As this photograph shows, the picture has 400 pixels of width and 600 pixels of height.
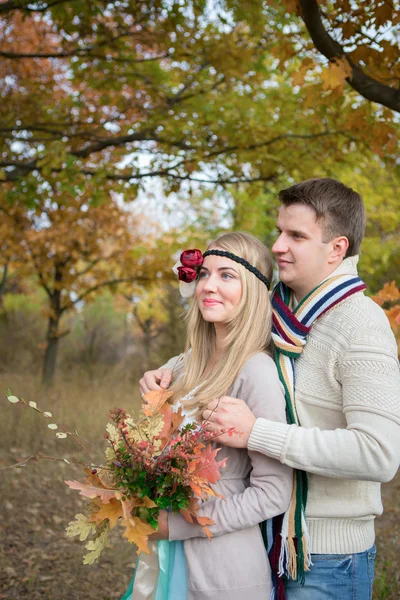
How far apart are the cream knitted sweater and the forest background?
1.35 meters

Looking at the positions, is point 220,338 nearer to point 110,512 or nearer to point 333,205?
point 333,205

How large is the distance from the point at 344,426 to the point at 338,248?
2.02 ft

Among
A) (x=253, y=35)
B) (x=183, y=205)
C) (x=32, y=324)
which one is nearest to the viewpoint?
(x=253, y=35)

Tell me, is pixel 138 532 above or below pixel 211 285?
below

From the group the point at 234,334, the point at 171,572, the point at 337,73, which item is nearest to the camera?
the point at 171,572

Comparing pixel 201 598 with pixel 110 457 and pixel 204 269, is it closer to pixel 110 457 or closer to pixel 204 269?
pixel 110 457

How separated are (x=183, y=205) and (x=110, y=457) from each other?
50.7 feet

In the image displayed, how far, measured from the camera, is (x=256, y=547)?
204 cm

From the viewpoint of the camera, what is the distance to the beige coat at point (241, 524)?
1967 mm

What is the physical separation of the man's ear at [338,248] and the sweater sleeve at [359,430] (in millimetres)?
287

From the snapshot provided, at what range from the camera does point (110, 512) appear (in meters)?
1.82

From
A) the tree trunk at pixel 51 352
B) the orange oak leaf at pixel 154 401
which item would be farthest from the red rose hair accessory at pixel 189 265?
the tree trunk at pixel 51 352

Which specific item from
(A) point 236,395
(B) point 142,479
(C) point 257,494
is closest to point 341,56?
(A) point 236,395

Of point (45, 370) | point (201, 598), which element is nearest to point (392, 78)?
point (201, 598)
